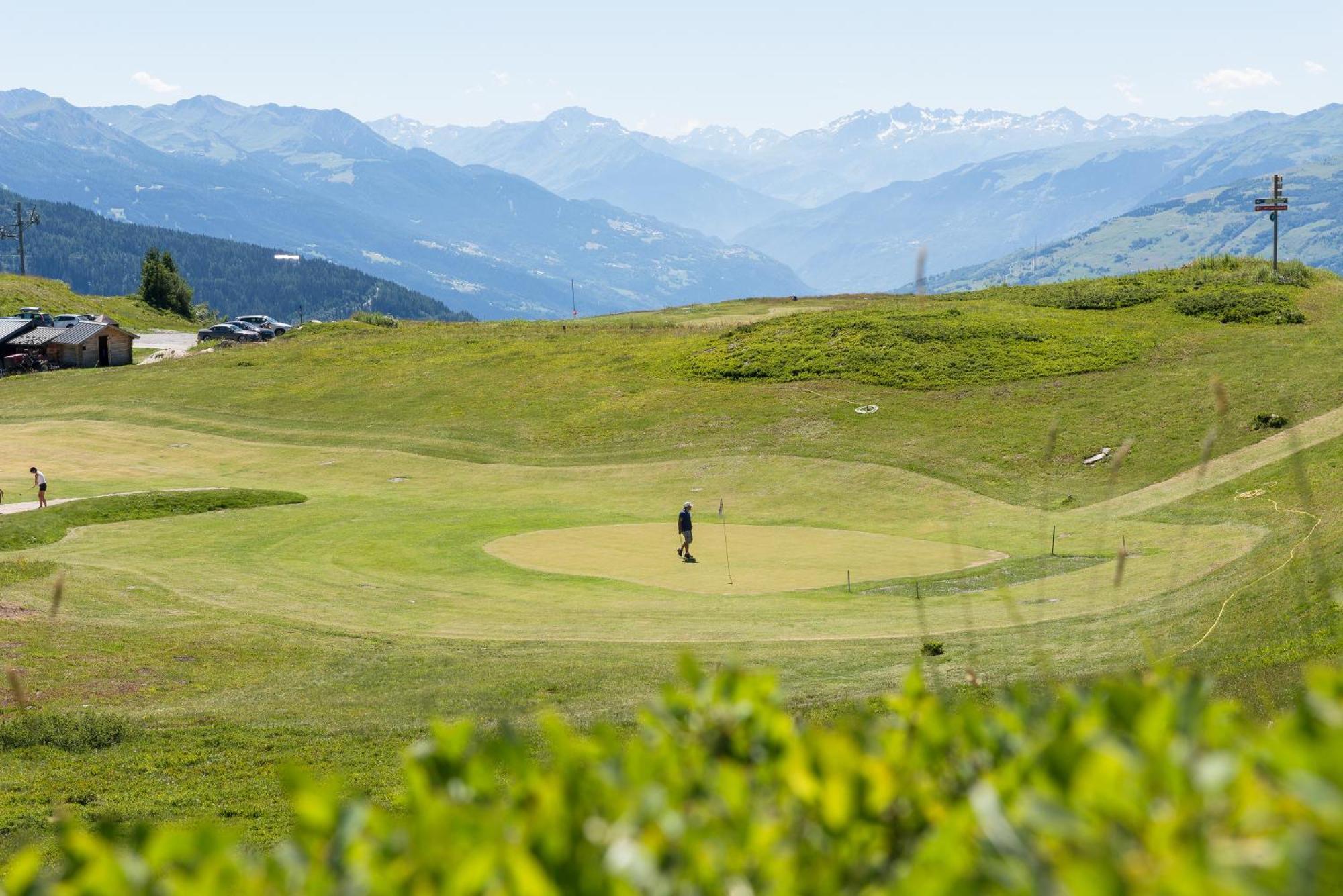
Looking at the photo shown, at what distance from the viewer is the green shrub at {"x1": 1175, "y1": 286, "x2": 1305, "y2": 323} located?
193 feet

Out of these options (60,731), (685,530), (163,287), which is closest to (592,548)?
(685,530)

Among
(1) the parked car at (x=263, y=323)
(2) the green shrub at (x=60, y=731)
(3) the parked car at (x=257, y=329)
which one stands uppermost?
(1) the parked car at (x=263, y=323)

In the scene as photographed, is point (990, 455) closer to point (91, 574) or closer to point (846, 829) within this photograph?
point (91, 574)

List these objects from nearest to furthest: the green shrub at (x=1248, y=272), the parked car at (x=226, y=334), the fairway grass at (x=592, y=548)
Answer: the fairway grass at (x=592, y=548) < the green shrub at (x=1248, y=272) < the parked car at (x=226, y=334)

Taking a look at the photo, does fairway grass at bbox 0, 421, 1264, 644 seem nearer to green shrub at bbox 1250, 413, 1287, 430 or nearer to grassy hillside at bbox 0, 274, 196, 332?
green shrub at bbox 1250, 413, 1287, 430

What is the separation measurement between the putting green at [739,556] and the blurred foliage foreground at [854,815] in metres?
24.6

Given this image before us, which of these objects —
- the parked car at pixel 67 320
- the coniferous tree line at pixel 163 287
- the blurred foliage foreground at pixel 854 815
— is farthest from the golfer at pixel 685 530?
the coniferous tree line at pixel 163 287

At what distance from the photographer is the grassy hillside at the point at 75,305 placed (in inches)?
5187

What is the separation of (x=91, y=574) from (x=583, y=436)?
29293mm

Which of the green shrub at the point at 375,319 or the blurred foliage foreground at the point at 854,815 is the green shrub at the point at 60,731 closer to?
the blurred foliage foreground at the point at 854,815

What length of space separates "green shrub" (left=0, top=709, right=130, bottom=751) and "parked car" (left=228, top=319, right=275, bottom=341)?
378 ft

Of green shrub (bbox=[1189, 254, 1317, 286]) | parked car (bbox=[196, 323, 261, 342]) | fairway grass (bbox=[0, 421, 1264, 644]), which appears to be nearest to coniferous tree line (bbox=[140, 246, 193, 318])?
parked car (bbox=[196, 323, 261, 342])

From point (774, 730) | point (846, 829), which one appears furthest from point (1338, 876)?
point (774, 730)

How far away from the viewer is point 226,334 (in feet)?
415
